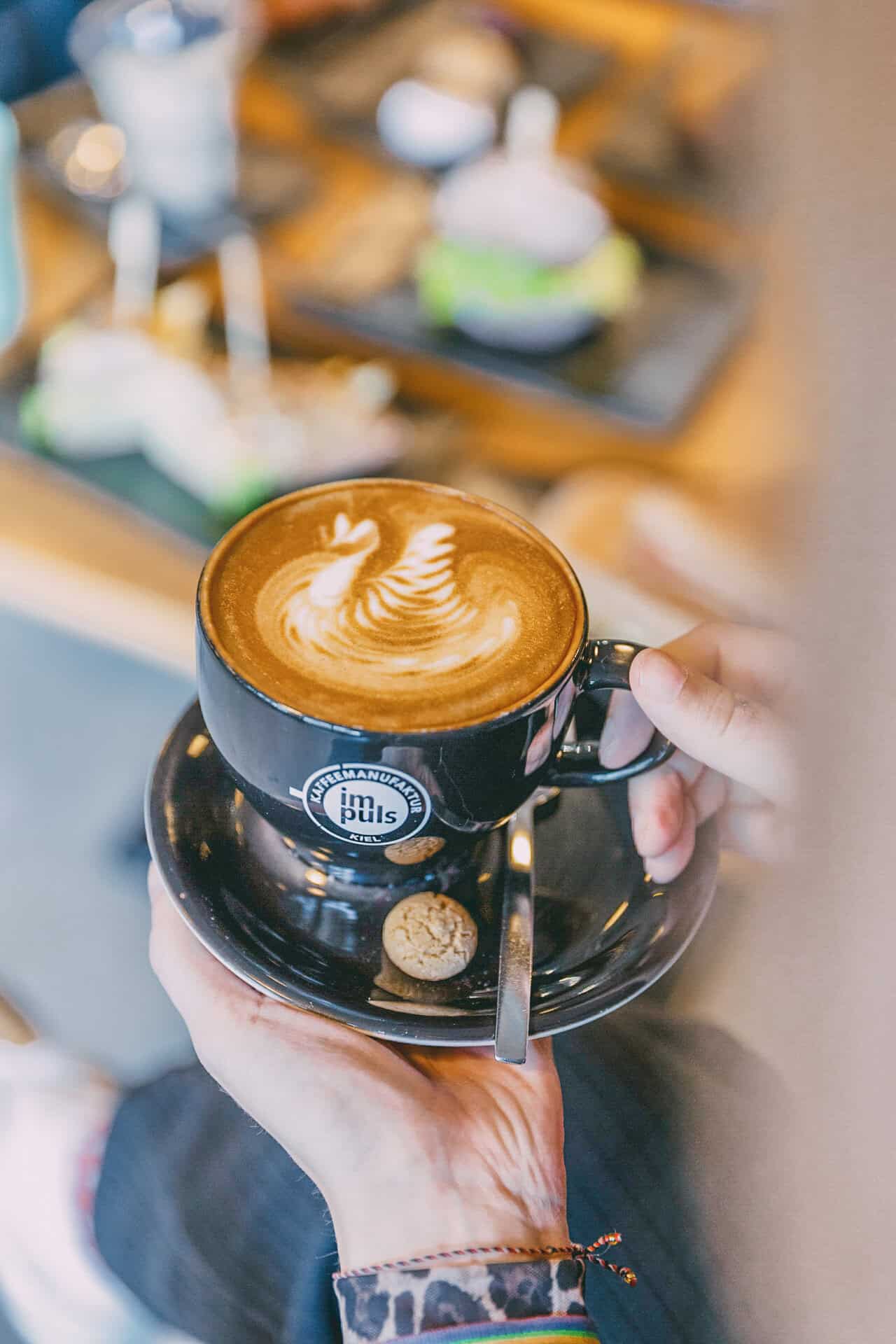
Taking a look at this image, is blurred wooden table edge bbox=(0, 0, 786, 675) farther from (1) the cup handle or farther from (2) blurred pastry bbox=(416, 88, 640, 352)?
(1) the cup handle

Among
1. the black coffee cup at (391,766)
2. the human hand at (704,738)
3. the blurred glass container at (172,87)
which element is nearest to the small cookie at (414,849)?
the black coffee cup at (391,766)

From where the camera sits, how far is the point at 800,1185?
1.08 ft

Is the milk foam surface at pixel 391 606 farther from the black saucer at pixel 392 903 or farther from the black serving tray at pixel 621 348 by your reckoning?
the black serving tray at pixel 621 348

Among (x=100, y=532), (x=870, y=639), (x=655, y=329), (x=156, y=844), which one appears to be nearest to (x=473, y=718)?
(x=156, y=844)

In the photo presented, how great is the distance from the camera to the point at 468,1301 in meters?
0.46

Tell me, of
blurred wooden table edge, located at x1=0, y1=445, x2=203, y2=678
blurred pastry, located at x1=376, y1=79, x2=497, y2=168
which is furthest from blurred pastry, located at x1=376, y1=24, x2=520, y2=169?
blurred wooden table edge, located at x1=0, y1=445, x2=203, y2=678

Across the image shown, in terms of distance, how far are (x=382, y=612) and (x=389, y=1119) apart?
24 centimetres

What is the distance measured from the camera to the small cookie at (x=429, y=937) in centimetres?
54

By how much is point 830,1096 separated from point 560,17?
6.48 ft

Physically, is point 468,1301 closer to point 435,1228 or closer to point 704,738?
point 435,1228

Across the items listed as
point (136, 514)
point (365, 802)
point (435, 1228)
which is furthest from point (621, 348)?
point (435, 1228)

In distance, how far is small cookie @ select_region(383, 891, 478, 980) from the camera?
0.54 m

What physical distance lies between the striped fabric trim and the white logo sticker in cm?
21

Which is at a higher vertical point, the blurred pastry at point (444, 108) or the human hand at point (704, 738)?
the human hand at point (704, 738)
